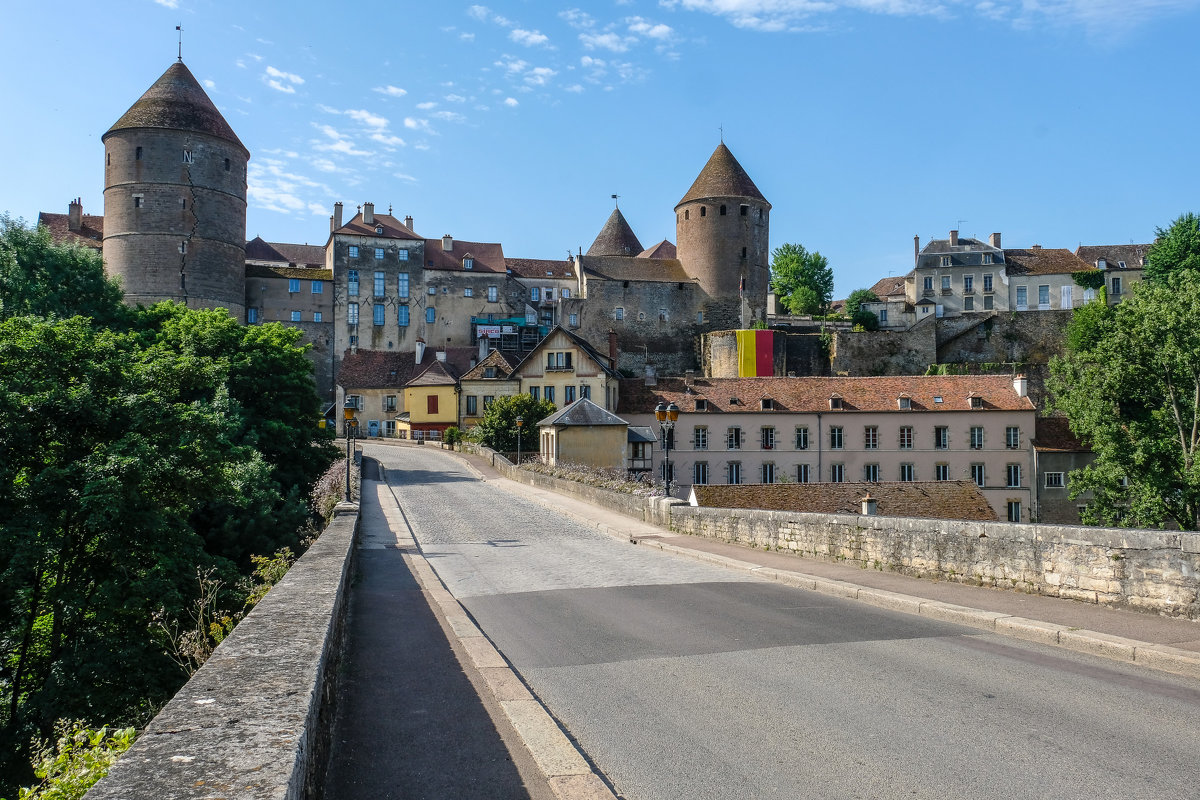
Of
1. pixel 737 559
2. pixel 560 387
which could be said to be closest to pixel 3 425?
pixel 737 559

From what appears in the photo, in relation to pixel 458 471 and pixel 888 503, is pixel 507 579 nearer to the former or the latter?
pixel 888 503

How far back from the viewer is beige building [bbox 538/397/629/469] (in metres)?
39.3

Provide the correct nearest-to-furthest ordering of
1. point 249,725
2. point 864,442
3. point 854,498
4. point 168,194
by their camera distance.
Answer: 1. point 249,725
2. point 854,498
3. point 864,442
4. point 168,194

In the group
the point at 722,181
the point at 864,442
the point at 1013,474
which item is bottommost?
the point at 1013,474

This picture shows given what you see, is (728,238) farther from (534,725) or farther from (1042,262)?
(534,725)

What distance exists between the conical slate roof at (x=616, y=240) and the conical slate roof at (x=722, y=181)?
12546mm

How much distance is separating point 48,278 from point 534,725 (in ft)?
135

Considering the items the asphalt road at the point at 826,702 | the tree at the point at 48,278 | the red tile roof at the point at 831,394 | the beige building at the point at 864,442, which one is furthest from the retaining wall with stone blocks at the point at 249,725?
the red tile roof at the point at 831,394

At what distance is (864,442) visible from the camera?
48281 millimetres

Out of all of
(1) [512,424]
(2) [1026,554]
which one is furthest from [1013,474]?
(2) [1026,554]

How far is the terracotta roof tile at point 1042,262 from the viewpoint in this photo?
72.9 meters

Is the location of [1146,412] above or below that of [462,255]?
below

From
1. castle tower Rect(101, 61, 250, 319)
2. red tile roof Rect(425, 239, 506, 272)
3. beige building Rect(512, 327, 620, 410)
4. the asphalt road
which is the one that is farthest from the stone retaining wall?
red tile roof Rect(425, 239, 506, 272)

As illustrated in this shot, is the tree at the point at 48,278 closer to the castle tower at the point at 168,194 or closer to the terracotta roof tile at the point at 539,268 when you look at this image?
the castle tower at the point at 168,194
